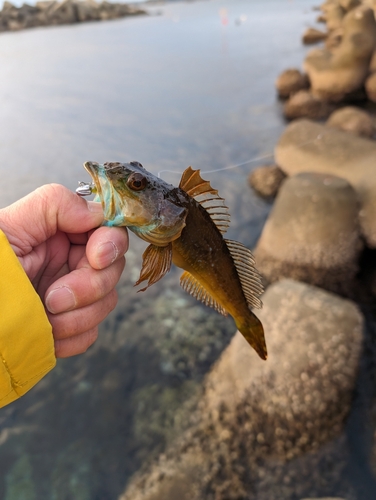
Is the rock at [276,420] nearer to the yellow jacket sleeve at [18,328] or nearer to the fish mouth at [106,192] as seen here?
the yellow jacket sleeve at [18,328]

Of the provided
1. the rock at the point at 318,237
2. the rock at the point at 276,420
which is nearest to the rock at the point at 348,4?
the rock at the point at 318,237

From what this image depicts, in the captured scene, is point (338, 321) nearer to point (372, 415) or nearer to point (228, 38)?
point (372, 415)

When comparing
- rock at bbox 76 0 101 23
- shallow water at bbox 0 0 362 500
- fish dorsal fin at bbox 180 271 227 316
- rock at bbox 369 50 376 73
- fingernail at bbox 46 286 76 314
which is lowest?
shallow water at bbox 0 0 362 500

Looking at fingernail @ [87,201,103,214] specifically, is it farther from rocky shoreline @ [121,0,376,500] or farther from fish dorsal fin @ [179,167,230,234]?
rocky shoreline @ [121,0,376,500]

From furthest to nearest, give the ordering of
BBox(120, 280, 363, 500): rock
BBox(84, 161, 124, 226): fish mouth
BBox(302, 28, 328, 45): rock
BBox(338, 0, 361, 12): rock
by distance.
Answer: BBox(302, 28, 328, 45): rock, BBox(338, 0, 361, 12): rock, BBox(120, 280, 363, 500): rock, BBox(84, 161, 124, 226): fish mouth

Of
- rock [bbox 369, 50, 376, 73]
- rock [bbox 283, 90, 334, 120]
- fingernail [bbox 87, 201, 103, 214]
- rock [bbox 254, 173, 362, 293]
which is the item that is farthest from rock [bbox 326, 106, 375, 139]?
fingernail [bbox 87, 201, 103, 214]

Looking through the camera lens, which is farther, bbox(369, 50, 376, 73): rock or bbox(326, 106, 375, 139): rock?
bbox(369, 50, 376, 73): rock

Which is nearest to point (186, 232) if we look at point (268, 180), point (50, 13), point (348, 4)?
point (268, 180)

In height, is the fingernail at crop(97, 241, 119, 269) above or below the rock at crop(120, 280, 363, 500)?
above

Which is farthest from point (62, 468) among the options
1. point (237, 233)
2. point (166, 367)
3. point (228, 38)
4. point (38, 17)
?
point (38, 17)
